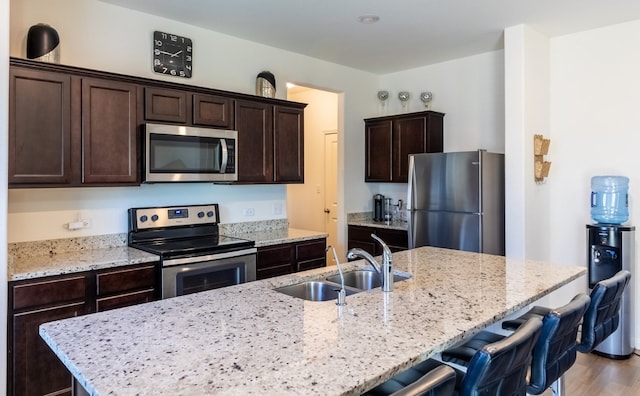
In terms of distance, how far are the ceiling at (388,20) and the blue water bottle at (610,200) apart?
1.35 metres

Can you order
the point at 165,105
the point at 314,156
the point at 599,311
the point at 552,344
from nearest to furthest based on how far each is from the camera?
the point at 552,344 → the point at 599,311 → the point at 165,105 → the point at 314,156

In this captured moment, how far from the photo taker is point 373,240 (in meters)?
4.94

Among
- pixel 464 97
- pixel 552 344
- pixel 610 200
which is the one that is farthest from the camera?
pixel 464 97

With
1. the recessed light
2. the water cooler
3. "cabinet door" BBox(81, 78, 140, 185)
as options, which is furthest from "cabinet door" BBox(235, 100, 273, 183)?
the water cooler

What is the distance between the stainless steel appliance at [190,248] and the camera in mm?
2953

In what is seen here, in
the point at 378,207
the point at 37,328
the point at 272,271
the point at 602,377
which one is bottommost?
the point at 602,377

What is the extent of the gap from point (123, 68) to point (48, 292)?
1765 mm

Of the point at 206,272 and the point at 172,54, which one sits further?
the point at 172,54

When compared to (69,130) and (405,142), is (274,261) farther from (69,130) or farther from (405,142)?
(405,142)

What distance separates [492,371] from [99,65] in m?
3.25

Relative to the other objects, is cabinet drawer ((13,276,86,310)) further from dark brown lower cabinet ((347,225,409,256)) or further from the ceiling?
dark brown lower cabinet ((347,225,409,256))

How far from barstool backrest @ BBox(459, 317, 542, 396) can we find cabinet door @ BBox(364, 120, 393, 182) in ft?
12.2

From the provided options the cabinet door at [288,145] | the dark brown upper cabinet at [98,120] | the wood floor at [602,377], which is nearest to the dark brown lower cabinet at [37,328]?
the dark brown upper cabinet at [98,120]

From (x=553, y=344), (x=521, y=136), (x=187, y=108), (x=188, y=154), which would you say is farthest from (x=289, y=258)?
(x=553, y=344)
